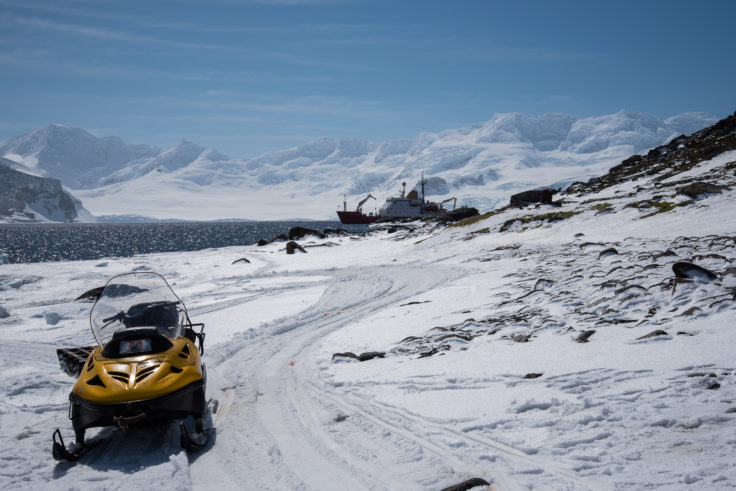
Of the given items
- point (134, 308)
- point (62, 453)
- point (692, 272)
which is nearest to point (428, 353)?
point (134, 308)

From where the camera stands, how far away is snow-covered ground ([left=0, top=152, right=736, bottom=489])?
5074mm

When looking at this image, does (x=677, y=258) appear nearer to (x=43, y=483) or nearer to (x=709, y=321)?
(x=709, y=321)

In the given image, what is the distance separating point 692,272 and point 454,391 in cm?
616

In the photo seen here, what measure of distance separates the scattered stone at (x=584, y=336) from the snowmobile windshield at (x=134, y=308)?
6993 mm

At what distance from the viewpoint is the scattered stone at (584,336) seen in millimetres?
8227

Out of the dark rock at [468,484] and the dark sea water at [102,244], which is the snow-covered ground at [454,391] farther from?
the dark sea water at [102,244]

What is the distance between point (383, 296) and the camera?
1772 centimetres

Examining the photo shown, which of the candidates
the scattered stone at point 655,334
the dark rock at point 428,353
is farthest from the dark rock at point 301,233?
the scattered stone at point 655,334

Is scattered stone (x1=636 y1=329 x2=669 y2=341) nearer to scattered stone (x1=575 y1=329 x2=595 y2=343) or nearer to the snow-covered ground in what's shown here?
the snow-covered ground

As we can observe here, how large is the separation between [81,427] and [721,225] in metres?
21.6

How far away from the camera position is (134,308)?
7.72 meters

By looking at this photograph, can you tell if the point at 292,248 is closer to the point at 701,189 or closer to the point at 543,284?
the point at 701,189

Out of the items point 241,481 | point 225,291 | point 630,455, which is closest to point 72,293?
point 225,291

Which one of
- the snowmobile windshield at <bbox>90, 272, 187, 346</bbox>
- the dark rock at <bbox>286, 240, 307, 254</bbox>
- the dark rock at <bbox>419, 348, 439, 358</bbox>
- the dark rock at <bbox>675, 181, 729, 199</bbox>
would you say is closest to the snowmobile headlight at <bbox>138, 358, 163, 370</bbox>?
the snowmobile windshield at <bbox>90, 272, 187, 346</bbox>
